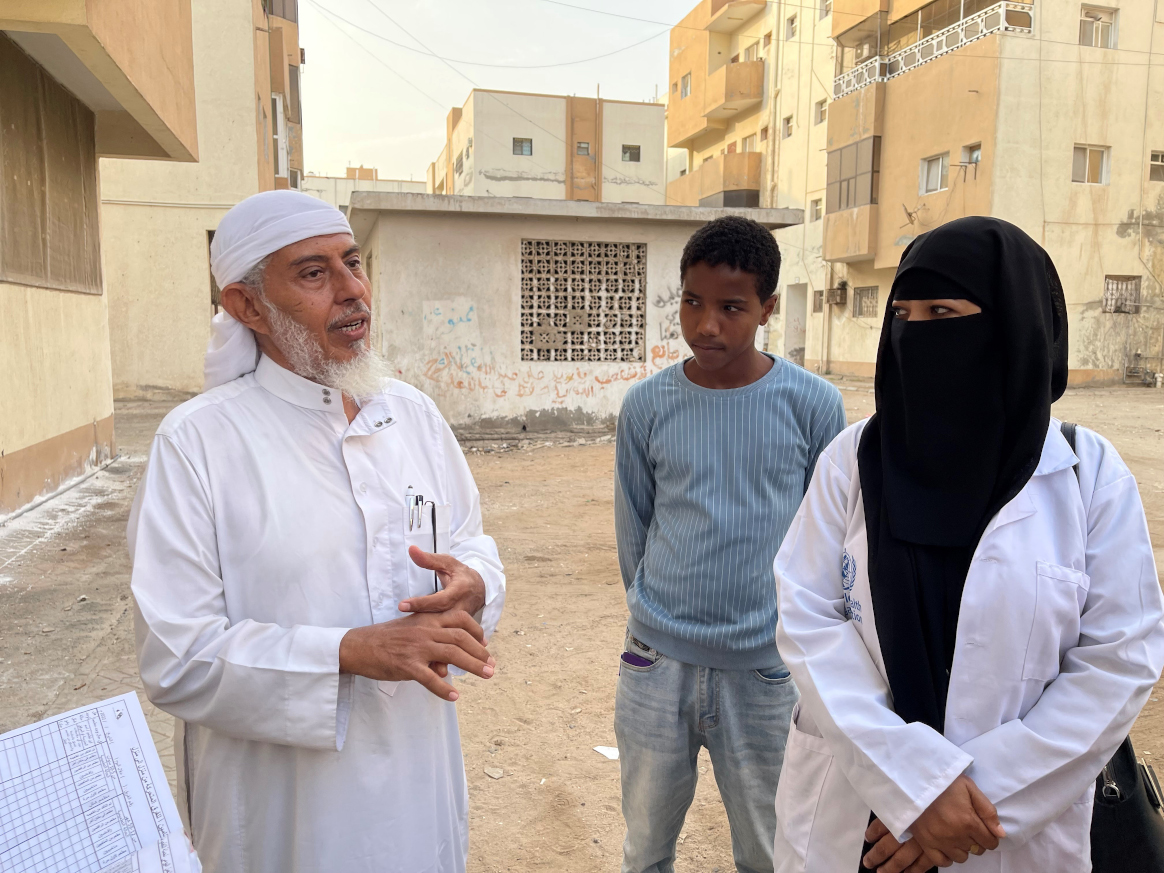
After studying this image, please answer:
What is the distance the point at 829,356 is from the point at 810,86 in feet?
29.2

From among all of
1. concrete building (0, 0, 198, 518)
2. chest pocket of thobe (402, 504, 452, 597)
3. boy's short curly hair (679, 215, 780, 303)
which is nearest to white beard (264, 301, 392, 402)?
chest pocket of thobe (402, 504, 452, 597)

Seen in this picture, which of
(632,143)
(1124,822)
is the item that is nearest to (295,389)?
(1124,822)

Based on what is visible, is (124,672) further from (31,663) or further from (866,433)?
(866,433)

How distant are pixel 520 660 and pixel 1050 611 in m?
3.22

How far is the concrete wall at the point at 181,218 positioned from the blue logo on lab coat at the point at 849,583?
16.2 m

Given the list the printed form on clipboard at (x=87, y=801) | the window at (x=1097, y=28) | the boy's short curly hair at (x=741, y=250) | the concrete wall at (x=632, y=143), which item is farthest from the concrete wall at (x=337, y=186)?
the printed form on clipboard at (x=87, y=801)

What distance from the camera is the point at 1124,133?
19.8 meters

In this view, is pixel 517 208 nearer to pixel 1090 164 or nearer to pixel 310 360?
pixel 310 360

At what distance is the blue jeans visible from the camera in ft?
6.42

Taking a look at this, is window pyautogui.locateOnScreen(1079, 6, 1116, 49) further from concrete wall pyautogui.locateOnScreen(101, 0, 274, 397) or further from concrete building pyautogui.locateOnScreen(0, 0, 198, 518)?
concrete building pyautogui.locateOnScreen(0, 0, 198, 518)

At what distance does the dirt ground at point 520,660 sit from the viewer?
2844 mm

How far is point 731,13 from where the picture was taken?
3027cm

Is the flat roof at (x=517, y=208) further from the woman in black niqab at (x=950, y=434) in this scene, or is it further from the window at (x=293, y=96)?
the window at (x=293, y=96)

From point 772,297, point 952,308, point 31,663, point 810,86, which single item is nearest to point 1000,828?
point 952,308
